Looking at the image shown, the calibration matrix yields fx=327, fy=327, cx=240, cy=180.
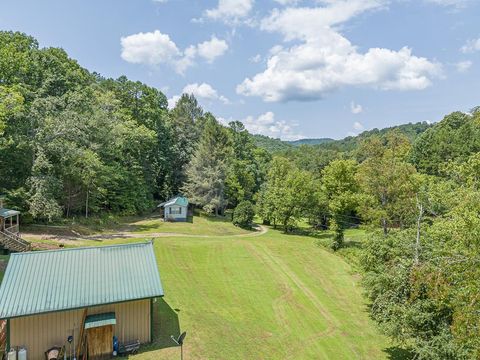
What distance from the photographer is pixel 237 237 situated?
36031 mm

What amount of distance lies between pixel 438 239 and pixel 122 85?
4675cm

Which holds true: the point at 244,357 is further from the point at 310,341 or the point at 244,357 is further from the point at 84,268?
the point at 84,268

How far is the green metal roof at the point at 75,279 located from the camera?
12.2 m

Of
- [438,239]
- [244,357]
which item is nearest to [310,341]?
[244,357]

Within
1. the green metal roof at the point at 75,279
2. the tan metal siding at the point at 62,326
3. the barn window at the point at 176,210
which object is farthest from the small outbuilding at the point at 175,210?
the tan metal siding at the point at 62,326

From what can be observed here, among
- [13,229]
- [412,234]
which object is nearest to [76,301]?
[13,229]

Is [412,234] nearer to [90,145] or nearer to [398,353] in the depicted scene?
[398,353]

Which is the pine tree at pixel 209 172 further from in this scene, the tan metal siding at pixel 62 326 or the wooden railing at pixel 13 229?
the tan metal siding at pixel 62 326

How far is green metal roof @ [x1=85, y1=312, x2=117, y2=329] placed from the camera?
12.4 meters

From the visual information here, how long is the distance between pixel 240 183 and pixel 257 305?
3431 centimetres

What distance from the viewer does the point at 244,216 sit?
4212cm

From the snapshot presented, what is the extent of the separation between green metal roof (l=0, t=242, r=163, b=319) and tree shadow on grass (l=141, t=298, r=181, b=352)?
212 cm

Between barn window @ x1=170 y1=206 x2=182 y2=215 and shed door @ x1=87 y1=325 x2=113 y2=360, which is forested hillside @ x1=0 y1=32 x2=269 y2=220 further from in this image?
shed door @ x1=87 y1=325 x2=113 y2=360

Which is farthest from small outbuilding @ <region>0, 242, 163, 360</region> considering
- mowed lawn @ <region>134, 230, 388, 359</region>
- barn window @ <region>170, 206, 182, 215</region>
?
barn window @ <region>170, 206, 182, 215</region>
